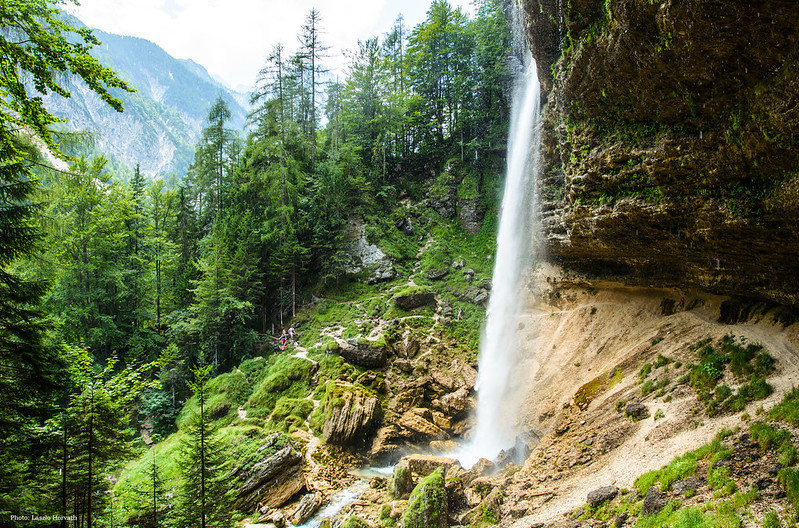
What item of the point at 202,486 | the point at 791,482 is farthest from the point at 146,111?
the point at 791,482

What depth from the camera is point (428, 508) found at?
1092cm

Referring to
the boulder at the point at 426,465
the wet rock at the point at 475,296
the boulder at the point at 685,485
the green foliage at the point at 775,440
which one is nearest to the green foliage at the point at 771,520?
the green foliage at the point at 775,440

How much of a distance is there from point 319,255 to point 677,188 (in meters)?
23.4

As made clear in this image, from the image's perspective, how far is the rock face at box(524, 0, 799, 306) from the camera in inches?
259

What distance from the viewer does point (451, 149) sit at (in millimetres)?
34438

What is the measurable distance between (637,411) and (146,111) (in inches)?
7040

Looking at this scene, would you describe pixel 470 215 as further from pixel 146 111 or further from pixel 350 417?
pixel 146 111

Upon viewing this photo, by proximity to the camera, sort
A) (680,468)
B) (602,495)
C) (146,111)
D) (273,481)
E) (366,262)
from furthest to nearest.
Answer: (146,111), (366,262), (273,481), (602,495), (680,468)

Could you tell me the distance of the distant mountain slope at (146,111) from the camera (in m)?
127

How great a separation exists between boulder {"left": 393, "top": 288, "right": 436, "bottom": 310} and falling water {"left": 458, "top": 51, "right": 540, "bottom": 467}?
162 inches

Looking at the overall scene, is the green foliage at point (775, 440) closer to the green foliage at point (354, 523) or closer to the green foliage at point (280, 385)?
the green foliage at point (354, 523)

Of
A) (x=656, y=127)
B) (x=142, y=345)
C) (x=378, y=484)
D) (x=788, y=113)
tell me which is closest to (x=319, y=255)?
(x=142, y=345)

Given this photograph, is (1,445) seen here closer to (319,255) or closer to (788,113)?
(788,113)

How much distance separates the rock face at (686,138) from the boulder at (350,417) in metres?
12.1
